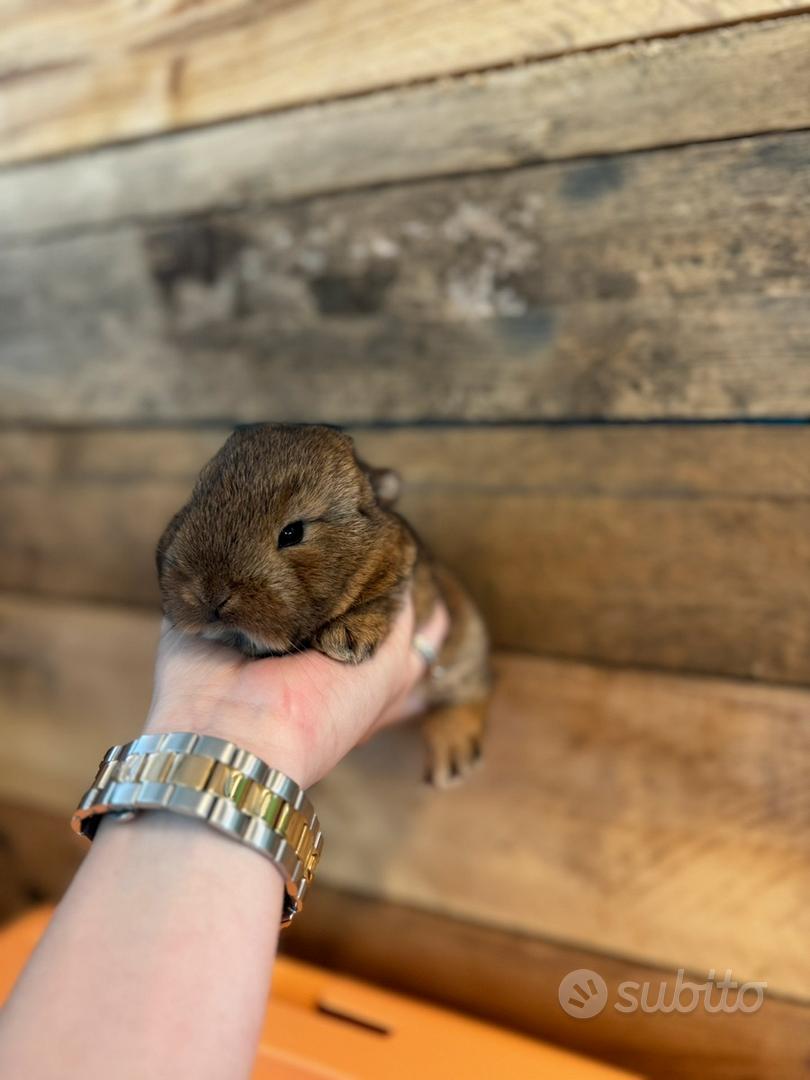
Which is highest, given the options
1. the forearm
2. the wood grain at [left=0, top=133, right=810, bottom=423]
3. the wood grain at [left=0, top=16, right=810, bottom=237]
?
the wood grain at [left=0, top=16, right=810, bottom=237]

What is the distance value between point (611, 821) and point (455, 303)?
1.05 m

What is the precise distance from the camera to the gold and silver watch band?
3.47ft

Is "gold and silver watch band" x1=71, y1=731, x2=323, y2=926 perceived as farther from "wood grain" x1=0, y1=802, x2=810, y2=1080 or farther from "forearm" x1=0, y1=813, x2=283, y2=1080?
"wood grain" x1=0, y1=802, x2=810, y2=1080

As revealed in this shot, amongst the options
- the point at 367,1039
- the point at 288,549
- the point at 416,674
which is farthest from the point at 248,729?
the point at 367,1039

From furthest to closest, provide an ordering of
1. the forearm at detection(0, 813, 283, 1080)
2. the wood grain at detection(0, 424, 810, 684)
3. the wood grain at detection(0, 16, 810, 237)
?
the wood grain at detection(0, 424, 810, 684) < the wood grain at detection(0, 16, 810, 237) < the forearm at detection(0, 813, 283, 1080)

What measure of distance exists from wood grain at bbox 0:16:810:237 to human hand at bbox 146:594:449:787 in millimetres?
938

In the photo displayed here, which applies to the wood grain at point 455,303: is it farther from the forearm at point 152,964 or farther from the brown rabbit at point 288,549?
the forearm at point 152,964

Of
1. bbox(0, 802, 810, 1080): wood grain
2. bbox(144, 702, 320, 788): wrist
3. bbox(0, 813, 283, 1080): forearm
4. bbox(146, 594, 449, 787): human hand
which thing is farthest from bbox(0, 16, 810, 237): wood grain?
bbox(0, 802, 810, 1080): wood grain

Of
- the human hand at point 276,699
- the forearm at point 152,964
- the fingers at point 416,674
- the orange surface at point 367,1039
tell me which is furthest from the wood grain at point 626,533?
the forearm at point 152,964

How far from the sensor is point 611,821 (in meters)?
1.68

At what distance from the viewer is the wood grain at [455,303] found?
1472 millimetres

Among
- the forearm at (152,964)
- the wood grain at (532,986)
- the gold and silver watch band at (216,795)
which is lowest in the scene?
the forearm at (152,964)

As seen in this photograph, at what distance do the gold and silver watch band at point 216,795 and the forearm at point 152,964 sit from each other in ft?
0.07

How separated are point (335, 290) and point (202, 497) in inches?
28.9
